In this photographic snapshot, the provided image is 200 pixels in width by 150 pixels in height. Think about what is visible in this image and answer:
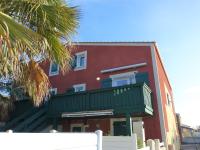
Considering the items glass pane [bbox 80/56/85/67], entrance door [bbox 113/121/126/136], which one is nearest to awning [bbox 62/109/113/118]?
entrance door [bbox 113/121/126/136]

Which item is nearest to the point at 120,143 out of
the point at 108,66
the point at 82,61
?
the point at 108,66

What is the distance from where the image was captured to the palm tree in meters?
3.84

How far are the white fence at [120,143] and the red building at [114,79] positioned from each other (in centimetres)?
259

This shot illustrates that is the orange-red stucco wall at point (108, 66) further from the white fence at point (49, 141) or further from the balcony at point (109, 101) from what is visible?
the white fence at point (49, 141)

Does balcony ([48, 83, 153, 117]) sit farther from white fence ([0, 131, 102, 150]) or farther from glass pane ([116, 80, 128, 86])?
white fence ([0, 131, 102, 150])

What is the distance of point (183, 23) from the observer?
10.2 m

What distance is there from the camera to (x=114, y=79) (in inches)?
599

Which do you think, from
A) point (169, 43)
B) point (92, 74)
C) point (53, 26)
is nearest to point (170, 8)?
point (169, 43)

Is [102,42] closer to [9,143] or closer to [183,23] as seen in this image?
[183,23]

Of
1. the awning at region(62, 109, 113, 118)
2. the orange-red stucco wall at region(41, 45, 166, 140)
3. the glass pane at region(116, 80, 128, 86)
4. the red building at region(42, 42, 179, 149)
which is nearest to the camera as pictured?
the awning at region(62, 109, 113, 118)

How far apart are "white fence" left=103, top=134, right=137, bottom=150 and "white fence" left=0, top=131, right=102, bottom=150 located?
460cm

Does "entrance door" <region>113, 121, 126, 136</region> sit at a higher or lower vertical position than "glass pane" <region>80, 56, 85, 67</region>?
lower

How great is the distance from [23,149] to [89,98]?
33.5 ft

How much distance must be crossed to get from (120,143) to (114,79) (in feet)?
21.8
